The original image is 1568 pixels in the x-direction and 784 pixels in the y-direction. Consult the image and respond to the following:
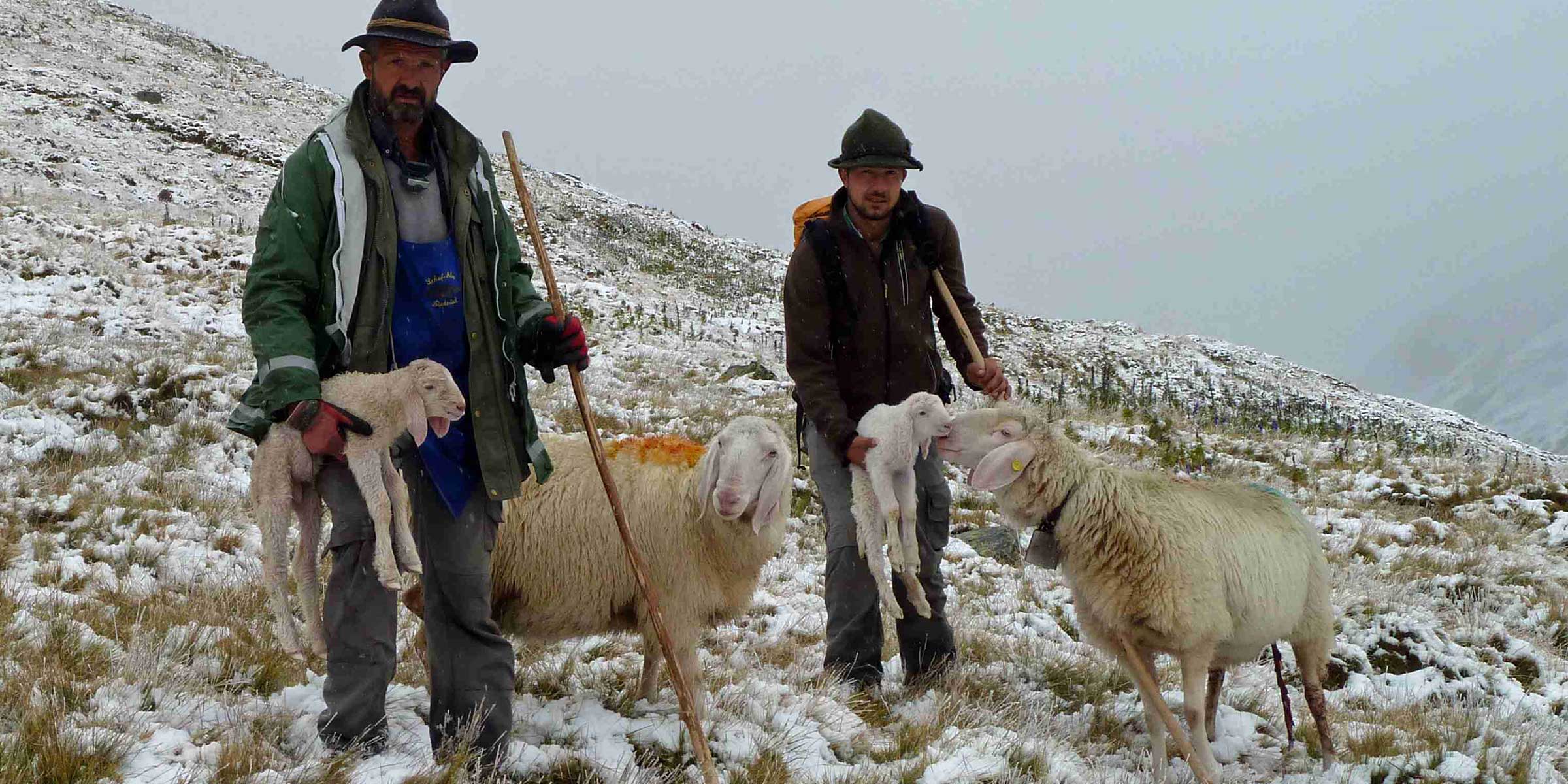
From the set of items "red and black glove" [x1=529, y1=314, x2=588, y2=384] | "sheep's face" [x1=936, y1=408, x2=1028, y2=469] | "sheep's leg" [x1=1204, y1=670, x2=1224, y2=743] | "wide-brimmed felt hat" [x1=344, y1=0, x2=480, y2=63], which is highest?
"wide-brimmed felt hat" [x1=344, y1=0, x2=480, y2=63]

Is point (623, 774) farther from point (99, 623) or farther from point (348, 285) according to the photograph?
point (99, 623)

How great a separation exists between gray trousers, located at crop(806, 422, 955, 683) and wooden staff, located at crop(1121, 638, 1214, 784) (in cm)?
95

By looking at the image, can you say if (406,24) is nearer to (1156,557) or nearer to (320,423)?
(320,423)

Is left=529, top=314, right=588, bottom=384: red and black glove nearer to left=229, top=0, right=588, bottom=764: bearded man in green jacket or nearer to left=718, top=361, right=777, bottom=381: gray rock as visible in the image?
left=229, top=0, right=588, bottom=764: bearded man in green jacket

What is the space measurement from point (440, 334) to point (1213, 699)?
13.9 feet

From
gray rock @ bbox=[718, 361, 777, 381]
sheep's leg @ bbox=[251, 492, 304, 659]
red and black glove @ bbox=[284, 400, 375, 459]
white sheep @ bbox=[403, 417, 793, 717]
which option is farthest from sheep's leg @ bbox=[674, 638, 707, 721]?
gray rock @ bbox=[718, 361, 777, 381]

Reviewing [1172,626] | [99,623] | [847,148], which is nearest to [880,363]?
[847,148]

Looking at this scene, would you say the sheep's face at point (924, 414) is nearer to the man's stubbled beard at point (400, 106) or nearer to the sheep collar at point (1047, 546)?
the sheep collar at point (1047, 546)

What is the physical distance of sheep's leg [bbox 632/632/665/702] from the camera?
13.0ft

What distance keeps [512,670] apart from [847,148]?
8.89 ft

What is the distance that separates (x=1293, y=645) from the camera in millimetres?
4406

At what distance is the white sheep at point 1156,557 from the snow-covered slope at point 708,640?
22.7 inches

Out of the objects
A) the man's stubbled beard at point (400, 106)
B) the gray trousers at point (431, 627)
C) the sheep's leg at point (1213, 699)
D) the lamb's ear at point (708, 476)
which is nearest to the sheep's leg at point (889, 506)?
the lamb's ear at point (708, 476)

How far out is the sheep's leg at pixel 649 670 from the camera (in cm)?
395
